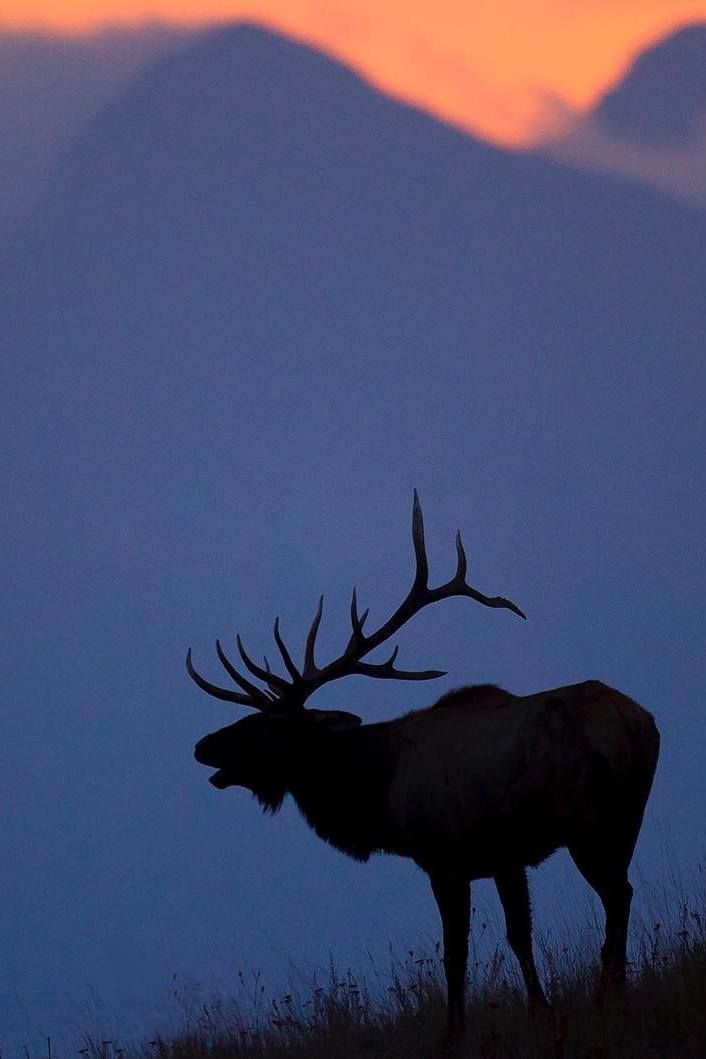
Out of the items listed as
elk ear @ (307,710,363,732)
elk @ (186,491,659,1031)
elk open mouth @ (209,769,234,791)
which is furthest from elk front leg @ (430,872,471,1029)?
elk open mouth @ (209,769,234,791)

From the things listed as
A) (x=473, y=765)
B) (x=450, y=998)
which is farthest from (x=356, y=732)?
(x=450, y=998)

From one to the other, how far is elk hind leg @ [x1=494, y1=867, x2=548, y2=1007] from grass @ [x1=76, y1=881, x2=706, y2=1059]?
16 cm

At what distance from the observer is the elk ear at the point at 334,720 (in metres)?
8.39

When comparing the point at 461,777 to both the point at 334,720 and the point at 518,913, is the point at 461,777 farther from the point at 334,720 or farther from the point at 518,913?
the point at 334,720

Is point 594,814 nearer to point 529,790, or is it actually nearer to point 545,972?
point 529,790

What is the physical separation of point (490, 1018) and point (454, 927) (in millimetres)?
522

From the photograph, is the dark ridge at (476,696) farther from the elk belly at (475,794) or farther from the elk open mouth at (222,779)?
the elk open mouth at (222,779)

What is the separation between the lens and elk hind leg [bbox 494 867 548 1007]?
23.0 feet

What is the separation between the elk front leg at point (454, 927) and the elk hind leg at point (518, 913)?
0.19 meters

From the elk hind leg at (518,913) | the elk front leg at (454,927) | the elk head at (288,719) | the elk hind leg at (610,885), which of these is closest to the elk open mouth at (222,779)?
the elk head at (288,719)

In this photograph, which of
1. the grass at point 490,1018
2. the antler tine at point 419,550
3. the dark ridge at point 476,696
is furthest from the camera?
the antler tine at point 419,550

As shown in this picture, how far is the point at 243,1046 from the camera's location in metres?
7.04

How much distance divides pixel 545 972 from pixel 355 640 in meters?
2.29

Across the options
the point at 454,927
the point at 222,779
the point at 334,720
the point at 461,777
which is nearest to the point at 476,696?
the point at 461,777
